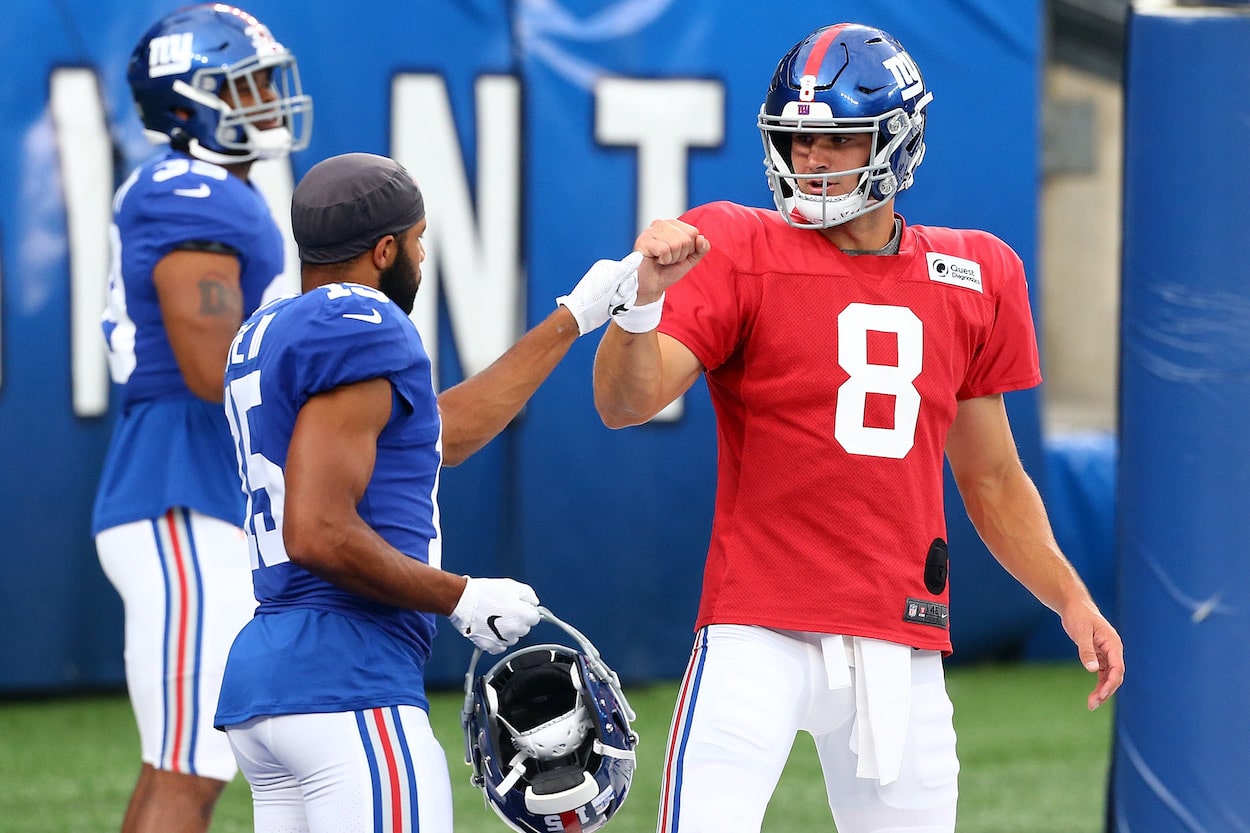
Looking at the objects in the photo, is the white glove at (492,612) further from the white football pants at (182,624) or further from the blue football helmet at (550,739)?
the white football pants at (182,624)

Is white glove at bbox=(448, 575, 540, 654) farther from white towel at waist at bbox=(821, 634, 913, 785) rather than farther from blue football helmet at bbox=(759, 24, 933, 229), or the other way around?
blue football helmet at bbox=(759, 24, 933, 229)

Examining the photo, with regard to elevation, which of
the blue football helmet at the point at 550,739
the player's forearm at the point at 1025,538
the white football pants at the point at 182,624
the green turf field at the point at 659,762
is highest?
the player's forearm at the point at 1025,538

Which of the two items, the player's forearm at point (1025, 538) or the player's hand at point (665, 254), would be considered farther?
the player's forearm at point (1025, 538)

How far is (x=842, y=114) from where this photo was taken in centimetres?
289

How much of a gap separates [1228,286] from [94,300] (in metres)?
3.99

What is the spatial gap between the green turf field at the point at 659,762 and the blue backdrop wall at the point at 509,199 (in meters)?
0.36

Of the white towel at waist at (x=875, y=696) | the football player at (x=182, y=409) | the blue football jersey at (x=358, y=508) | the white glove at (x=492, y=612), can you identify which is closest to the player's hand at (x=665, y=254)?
the blue football jersey at (x=358, y=508)

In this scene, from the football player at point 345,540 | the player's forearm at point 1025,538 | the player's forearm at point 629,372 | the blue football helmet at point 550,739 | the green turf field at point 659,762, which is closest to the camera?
the football player at point 345,540

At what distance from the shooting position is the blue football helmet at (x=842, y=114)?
289cm

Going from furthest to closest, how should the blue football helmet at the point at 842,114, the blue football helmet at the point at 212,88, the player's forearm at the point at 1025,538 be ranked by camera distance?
the blue football helmet at the point at 212,88, the player's forearm at the point at 1025,538, the blue football helmet at the point at 842,114

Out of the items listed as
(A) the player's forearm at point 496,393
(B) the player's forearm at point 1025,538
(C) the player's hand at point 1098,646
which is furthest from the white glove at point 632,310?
(C) the player's hand at point 1098,646

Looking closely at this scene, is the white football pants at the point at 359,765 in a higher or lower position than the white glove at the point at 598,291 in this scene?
lower

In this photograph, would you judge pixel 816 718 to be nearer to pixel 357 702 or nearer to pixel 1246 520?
pixel 357 702

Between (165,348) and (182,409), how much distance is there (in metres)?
0.14
